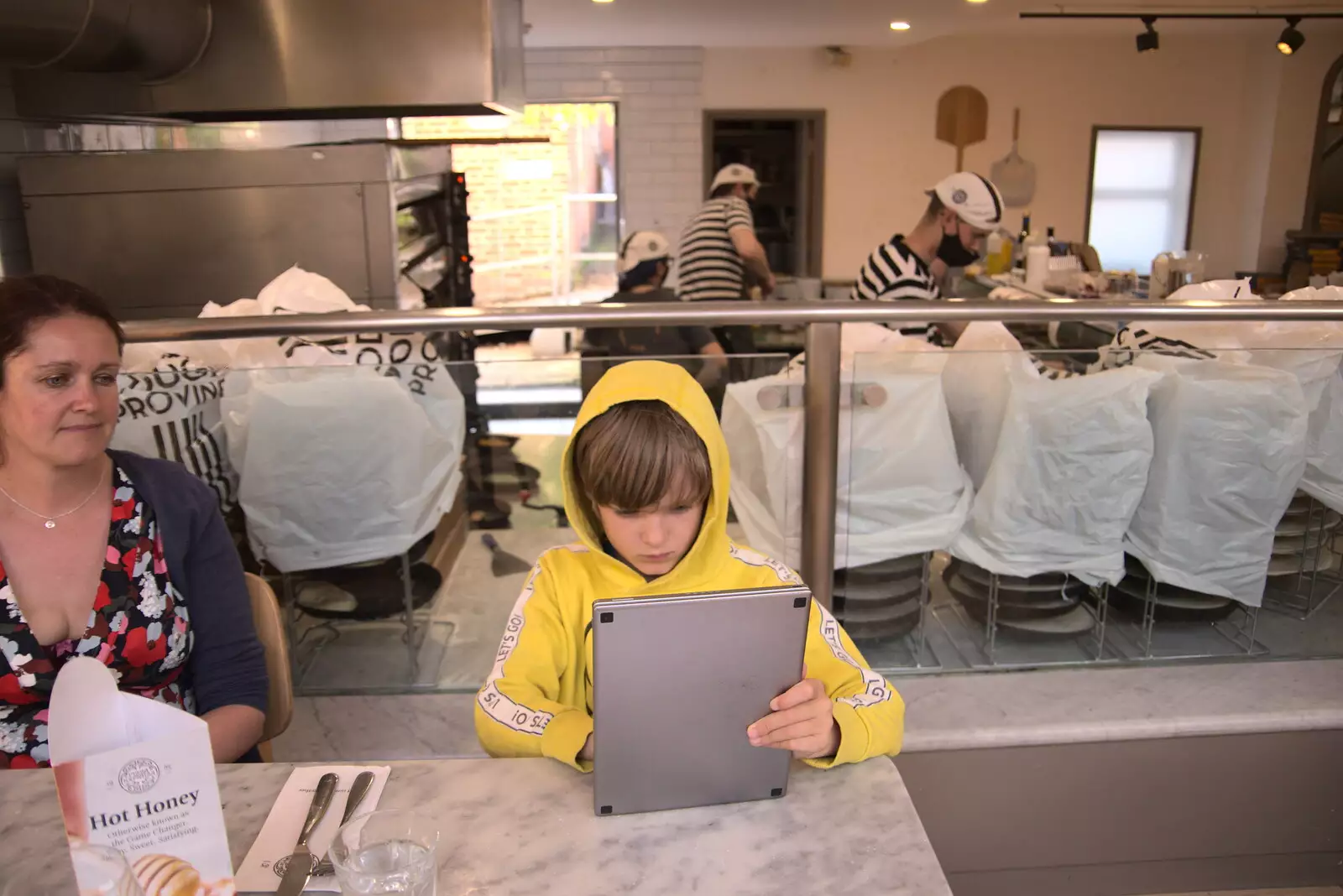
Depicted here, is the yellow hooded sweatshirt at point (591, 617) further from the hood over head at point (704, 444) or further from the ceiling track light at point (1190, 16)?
the ceiling track light at point (1190, 16)

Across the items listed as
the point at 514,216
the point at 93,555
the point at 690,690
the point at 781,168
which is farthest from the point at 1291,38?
the point at 93,555

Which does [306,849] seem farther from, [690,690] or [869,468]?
[869,468]

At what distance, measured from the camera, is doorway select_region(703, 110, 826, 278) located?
7.77 metres

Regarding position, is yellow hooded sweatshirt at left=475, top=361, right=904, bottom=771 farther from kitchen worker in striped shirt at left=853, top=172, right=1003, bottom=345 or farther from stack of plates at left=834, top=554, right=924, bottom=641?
kitchen worker in striped shirt at left=853, top=172, right=1003, bottom=345

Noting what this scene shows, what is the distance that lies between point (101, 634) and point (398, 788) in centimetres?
55

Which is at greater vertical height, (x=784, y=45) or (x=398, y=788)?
(x=784, y=45)

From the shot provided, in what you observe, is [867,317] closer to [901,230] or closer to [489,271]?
[901,230]

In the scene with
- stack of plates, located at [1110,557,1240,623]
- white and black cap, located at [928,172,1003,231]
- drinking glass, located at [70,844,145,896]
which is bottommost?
stack of plates, located at [1110,557,1240,623]

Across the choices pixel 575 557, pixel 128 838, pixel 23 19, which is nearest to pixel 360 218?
pixel 23 19

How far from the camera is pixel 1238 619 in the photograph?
216 centimetres

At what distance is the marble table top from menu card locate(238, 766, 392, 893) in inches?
0.5

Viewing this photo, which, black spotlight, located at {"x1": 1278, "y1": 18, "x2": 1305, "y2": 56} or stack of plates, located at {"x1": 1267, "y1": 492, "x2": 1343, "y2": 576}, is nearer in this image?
stack of plates, located at {"x1": 1267, "y1": 492, "x2": 1343, "y2": 576}

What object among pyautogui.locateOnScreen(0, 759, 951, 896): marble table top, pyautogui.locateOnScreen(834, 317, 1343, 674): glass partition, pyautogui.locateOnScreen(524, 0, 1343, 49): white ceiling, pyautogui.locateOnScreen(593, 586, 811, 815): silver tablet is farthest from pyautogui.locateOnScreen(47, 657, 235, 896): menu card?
pyautogui.locateOnScreen(524, 0, 1343, 49): white ceiling

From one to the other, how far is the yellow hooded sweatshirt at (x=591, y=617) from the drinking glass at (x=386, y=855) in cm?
21
